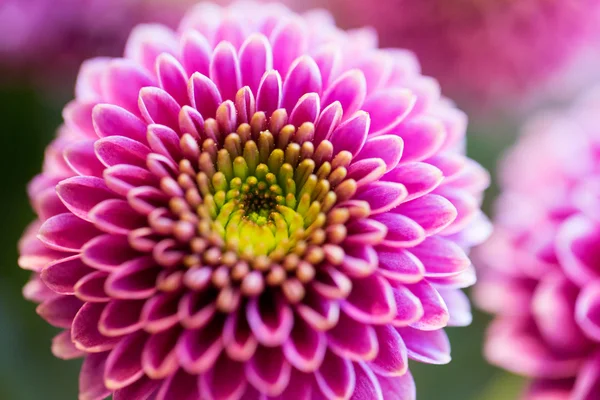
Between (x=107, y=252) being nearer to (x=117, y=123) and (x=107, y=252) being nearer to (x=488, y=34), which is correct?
(x=117, y=123)

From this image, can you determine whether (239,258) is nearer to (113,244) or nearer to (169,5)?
(113,244)

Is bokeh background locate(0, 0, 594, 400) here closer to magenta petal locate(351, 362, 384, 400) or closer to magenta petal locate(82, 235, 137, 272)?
magenta petal locate(351, 362, 384, 400)

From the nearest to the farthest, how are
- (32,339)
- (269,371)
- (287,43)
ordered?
(269,371) < (287,43) < (32,339)

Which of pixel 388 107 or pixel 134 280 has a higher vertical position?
pixel 388 107

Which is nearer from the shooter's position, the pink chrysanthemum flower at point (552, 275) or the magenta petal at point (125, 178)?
the magenta petal at point (125, 178)

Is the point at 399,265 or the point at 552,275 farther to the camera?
the point at 552,275

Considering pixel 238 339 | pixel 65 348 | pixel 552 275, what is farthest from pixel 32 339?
pixel 552 275

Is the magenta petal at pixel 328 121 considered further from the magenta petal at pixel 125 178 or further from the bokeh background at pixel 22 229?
the bokeh background at pixel 22 229

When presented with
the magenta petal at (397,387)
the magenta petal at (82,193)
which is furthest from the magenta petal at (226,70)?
the magenta petal at (397,387)
